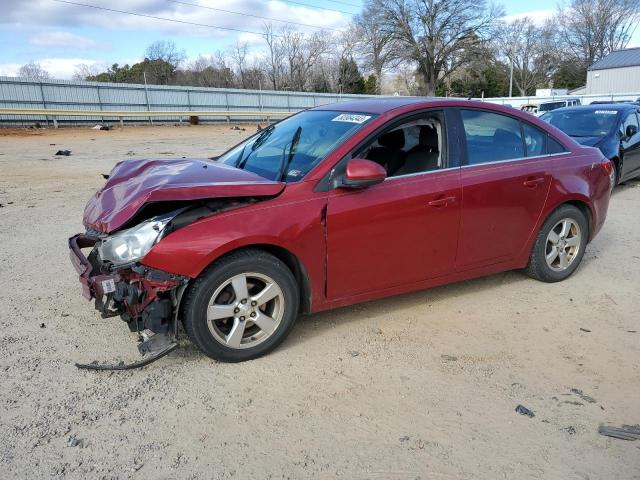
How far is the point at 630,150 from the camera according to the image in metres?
9.38

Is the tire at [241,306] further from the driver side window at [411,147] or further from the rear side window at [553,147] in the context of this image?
the rear side window at [553,147]

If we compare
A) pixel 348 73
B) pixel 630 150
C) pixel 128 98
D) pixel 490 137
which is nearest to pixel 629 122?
pixel 630 150

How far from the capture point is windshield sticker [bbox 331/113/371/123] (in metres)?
3.97

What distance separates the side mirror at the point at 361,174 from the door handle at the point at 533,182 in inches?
64.0

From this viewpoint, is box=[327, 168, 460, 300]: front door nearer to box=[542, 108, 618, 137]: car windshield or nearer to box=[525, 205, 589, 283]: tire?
box=[525, 205, 589, 283]: tire

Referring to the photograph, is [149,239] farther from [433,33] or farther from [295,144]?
[433,33]

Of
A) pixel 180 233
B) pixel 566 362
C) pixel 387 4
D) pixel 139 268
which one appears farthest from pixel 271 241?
pixel 387 4

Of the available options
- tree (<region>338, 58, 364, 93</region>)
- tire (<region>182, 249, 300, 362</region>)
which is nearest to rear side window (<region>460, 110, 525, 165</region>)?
tire (<region>182, 249, 300, 362</region>)

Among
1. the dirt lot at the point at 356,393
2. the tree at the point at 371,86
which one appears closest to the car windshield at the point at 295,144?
the dirt lot at the point at 356,393

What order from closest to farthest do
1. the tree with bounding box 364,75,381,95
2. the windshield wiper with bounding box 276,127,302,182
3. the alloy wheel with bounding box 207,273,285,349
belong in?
1. the alloy wheel with bounding box 207,273,285,349
2. the windshield wiper with bounding box 276,127,302,182
3. the tree with bounding box 364,75,381,95

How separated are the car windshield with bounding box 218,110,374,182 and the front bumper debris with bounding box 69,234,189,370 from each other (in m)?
1.13

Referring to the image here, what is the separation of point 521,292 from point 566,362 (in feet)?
4.27

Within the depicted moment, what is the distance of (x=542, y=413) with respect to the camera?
117 inches

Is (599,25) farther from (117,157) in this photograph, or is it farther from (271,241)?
(271,241)
